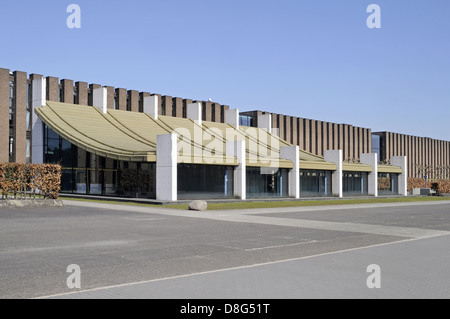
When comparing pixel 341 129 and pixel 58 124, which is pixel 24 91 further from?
pixel 341 129

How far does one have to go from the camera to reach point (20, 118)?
49750mm

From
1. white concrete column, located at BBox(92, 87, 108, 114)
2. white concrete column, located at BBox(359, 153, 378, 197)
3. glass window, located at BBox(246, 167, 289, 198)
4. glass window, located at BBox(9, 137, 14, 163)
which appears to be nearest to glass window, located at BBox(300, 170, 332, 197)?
glass window, located at BBox(246, 167, 289, 198)

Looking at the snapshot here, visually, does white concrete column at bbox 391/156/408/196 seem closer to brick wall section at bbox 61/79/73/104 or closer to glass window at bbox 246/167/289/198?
glass window at bbox 246/167/289/198

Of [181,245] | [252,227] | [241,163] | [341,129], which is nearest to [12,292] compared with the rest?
[181,245]

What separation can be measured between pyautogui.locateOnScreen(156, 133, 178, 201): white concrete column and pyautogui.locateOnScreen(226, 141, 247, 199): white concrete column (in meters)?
6.46

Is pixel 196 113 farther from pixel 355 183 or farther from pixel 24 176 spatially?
pixel 24 176

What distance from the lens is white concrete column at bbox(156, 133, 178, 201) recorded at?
31581mm

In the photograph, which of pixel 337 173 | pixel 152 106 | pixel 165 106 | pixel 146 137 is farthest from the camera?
pixel 165 106

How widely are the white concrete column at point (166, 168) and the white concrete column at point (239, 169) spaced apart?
6.46 metres

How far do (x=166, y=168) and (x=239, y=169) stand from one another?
7.10 m

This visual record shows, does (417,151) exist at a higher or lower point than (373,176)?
higher

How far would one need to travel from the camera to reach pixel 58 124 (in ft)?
131

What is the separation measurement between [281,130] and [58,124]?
3879cm

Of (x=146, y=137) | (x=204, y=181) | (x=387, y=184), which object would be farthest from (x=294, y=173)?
(x=387, y=184)
